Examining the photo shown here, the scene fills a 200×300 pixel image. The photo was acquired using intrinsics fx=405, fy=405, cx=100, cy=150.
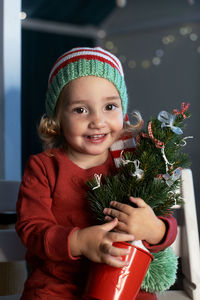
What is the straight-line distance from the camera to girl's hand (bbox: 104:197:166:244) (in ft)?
2.54

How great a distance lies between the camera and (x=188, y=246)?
3.21 ft

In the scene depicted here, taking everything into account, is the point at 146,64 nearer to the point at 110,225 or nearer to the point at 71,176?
the point at 71,176

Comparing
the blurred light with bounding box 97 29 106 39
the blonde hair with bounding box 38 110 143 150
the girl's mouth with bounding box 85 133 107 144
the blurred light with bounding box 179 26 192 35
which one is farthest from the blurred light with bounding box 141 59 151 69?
the girl's mouth with bounding box 85 133 107 144

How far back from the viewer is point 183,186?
1003 mm

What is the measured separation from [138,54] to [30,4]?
90cm

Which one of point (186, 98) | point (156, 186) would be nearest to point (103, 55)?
point (156, 186)

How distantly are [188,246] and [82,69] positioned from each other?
491 millimetres

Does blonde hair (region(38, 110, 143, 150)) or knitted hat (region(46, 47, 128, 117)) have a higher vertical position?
knitted hat (region(46, 47, 128, 117))

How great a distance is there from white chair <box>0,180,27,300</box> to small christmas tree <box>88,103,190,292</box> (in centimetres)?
27

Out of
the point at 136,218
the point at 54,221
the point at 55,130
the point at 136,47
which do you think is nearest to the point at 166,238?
the point at 136,218

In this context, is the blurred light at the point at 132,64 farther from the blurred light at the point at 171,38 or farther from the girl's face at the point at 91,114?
the girl's face at the point at 91,114

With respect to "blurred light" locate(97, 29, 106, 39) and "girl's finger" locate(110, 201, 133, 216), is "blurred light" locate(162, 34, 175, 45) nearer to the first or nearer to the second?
"blurred light" locate(97, 29, 106, 39)

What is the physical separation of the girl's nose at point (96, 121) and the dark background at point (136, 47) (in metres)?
2.12

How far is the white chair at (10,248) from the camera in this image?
1002mm
